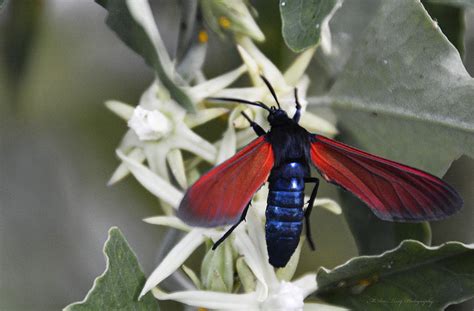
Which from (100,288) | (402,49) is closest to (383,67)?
(402,49)

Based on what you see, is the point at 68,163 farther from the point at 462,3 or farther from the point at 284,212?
the point at 462,3

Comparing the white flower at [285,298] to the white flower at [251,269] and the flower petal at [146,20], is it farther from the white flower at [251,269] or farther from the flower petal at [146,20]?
the flower petal at [146,20]

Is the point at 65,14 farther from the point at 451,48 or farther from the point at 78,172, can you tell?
the point at 451,48

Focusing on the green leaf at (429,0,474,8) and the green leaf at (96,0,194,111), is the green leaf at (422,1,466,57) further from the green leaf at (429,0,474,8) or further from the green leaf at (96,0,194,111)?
the green leaf at (96,0,194,111)

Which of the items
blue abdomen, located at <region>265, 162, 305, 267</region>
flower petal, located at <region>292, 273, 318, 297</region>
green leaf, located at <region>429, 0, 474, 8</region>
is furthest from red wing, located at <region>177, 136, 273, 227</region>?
green leaf, located at <region>429, 0, 474, 8</region>

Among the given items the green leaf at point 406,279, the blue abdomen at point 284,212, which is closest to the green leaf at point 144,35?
the blue abdomen at point 284,212

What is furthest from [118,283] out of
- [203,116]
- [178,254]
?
[203,116]

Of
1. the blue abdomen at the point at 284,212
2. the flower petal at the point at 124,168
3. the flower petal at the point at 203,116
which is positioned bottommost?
the blue abdomen at the point at 284,212
